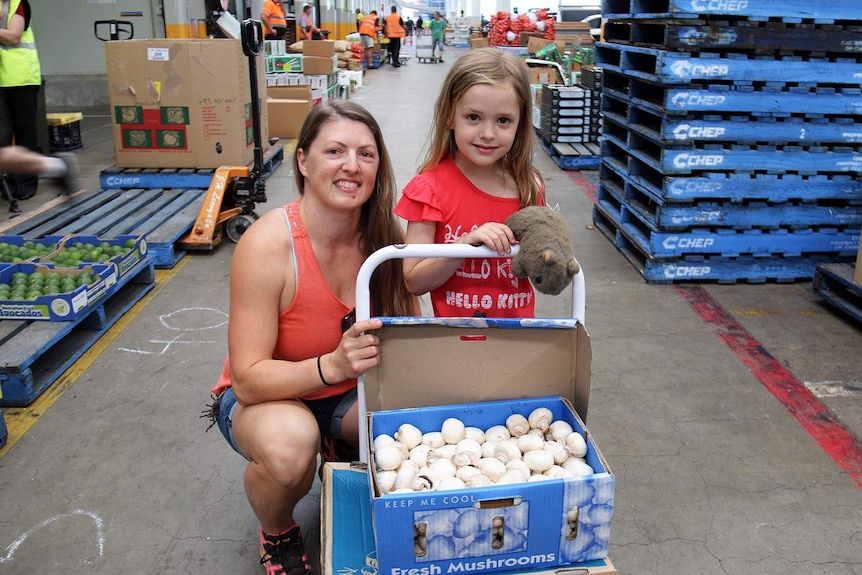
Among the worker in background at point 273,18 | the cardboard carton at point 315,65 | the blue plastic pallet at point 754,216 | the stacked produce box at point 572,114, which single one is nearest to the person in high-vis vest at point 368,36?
the worker in background at point 273,18

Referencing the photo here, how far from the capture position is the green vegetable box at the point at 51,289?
3.79 metres

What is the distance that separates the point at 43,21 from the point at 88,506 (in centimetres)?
1195

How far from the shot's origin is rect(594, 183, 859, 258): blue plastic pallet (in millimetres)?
5090

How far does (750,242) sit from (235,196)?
4.03 metres

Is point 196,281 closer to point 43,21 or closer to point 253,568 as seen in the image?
point 253,568

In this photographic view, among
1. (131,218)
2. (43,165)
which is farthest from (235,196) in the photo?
(43,165)

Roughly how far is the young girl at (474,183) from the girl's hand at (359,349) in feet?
1.15

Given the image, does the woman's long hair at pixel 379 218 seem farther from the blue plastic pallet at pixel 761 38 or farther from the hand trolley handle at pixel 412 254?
the blue plastic pallet at pixel 761 38

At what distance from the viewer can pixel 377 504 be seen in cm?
155

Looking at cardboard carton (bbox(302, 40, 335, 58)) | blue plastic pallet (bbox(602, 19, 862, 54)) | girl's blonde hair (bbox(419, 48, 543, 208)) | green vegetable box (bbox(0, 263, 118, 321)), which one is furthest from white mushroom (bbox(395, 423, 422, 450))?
cardboard carton (bbox(302, 40, 335, 58))

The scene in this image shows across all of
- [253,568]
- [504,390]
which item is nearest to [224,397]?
[253,568]

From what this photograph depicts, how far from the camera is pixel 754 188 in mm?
4988

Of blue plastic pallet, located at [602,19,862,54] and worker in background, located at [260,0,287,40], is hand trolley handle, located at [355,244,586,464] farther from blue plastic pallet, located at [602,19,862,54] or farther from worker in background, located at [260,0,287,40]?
worker in background, located at [260,0,287,40]

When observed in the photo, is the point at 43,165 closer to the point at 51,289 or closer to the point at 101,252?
the point at 51,289
